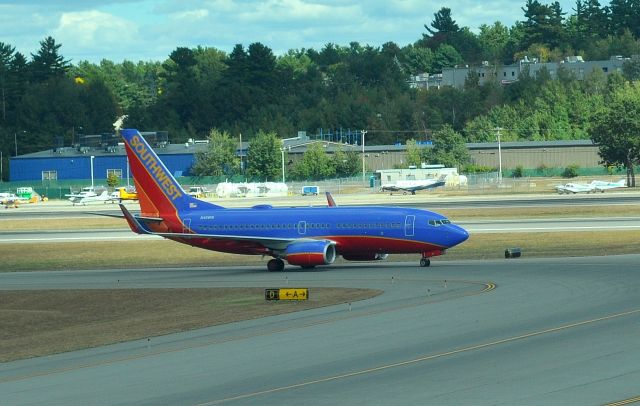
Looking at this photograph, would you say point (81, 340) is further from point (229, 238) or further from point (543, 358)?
point (229, 238)

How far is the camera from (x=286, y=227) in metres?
64.8

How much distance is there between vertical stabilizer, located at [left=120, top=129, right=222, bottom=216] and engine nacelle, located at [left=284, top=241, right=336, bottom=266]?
8308 millimetres

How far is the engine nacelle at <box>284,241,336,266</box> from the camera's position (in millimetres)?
62219

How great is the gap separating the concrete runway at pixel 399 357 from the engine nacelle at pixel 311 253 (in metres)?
11.7

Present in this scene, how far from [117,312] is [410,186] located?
4486 inches

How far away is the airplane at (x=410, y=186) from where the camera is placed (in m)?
160

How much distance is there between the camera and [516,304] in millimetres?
42594

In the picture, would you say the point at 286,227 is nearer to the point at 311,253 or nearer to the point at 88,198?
the point at 311,253

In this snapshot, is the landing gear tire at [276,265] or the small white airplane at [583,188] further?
the small white airplane at [583,188]

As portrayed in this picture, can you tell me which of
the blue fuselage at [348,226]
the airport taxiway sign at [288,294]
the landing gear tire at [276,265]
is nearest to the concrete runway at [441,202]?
the blue fuselage at [348,226]

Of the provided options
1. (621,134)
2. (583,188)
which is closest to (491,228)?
(583,188)

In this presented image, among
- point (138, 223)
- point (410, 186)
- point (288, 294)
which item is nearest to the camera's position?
point (288, 294)

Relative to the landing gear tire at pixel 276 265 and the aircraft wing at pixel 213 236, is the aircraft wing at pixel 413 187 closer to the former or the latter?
the aircraft wing at pixel 213 236

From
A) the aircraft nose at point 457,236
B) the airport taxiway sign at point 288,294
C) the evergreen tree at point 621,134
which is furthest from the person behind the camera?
the evergreen tree at point 621,134
